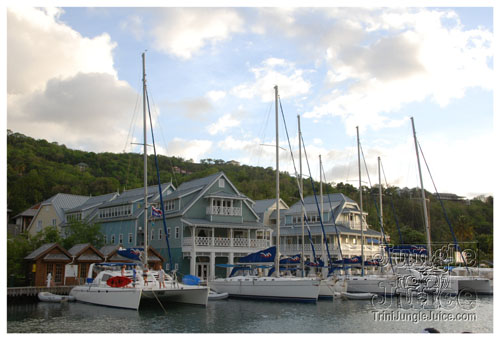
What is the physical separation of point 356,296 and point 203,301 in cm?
1323

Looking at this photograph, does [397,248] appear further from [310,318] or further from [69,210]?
[69,210]

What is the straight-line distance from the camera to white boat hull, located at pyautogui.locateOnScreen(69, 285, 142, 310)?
25.7 meters

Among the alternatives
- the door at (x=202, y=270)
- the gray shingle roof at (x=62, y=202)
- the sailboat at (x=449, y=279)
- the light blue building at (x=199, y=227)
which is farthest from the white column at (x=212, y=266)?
the gray shingle roof at (x=62, y=202)

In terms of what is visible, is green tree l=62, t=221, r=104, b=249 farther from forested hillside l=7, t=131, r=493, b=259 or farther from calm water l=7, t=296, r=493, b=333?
forested hillside l=7, t=131, r=493, b=259

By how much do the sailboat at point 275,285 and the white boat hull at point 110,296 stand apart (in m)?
10.5

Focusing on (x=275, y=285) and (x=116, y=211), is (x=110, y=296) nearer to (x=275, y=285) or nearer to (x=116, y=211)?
(x=275, y=285)

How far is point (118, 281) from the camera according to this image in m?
27.3

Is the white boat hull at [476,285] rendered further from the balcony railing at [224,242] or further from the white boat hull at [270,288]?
the balcony railing at [224,242]

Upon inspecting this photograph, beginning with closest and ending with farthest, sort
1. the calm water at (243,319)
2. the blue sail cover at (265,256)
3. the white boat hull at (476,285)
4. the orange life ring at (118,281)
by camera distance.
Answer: the calm water at (243,319) → the orange life ring at (118,281) → the blue sail cover at (265,256) → the white boat hull at (476,285)

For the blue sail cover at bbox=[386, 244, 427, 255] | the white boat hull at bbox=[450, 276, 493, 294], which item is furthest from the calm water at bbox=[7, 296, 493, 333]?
the blue sail cover at bbox=[386, 244, 427, 255]

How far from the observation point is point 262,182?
9225cm

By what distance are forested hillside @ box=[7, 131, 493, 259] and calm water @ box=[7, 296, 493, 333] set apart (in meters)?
37.2

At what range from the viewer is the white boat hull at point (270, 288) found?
30.9 meters

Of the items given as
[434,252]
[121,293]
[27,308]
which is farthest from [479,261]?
[27,308]
